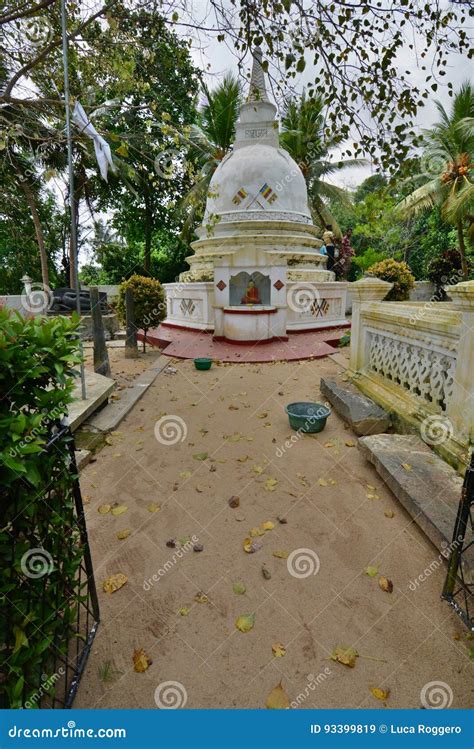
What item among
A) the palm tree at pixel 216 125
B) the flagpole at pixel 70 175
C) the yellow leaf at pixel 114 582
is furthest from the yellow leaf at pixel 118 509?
the palm tree at pixel 216 125

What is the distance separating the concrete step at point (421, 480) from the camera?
9.52ft

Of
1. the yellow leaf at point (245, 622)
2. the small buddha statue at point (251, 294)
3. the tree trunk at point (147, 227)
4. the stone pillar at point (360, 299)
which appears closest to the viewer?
the yellow leaf at point (245, 622)

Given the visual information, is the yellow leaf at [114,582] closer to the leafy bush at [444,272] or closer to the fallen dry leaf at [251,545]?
the fallen dry leaf at [251,545]

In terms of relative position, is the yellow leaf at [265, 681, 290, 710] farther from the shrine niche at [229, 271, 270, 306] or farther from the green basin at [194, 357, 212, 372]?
the shrine niche at [229, 271, 270, 306]

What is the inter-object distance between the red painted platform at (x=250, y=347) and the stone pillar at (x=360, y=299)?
2.98m

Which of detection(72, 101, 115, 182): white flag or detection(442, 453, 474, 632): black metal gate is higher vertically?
detection(72, 101, 115, 182): white flag

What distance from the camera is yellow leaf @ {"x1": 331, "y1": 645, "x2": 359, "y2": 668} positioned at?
210 cm

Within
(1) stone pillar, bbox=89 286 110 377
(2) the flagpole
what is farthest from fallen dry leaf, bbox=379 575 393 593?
(1) stone pillar, bbox=89 286 110 377

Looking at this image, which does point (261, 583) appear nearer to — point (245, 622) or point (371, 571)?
point (245, 622)

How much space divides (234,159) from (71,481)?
17.1m

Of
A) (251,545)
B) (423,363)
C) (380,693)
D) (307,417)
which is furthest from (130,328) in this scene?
(380,693)

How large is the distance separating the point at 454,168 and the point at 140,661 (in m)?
22.5

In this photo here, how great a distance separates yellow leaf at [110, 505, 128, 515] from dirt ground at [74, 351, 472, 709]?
0.05 meters

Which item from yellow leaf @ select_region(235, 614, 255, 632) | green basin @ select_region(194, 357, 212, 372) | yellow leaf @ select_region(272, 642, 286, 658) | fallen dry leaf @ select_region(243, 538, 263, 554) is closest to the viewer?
yellow leaf @ select_region(272, 642, 286, 658)
